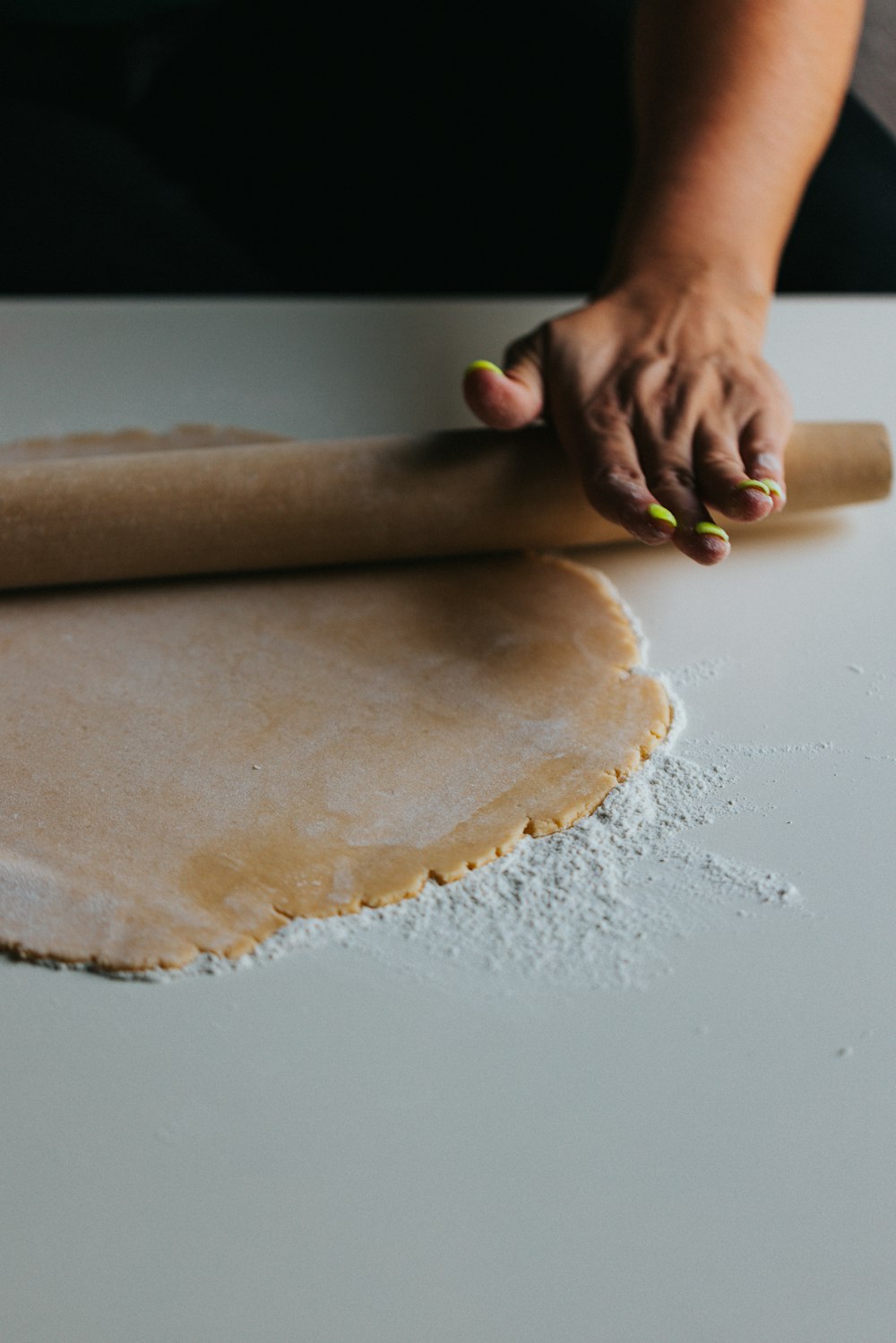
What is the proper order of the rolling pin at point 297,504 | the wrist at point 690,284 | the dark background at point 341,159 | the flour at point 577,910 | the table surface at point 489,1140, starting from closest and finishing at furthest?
the table surface at point 489,1140 < the flour at point 577,910 < the rolling pin at point 297,504 < the wrist at point 690,284 < the dark background at point 341,159

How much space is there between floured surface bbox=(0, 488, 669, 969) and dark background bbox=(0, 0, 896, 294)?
3.36 ft

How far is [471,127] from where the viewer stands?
2096 mm

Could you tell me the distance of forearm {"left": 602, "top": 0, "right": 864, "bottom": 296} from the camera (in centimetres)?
148

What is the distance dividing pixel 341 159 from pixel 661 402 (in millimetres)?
1175

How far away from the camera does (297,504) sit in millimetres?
1230

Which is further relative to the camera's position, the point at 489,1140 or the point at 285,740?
the point at 285,740

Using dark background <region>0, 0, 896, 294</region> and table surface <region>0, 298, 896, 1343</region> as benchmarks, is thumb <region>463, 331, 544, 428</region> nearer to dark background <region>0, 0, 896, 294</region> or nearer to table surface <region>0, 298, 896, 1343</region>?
table surface <region>0, 298, 896, 1343</region>

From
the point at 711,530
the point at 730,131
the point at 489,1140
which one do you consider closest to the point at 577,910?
the point at 489,1140

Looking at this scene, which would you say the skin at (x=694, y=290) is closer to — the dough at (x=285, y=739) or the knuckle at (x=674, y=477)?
the knuckle at (x=674, y=477)

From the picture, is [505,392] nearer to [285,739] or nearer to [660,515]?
[660,515]

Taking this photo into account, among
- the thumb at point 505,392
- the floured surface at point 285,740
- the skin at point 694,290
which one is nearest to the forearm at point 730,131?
the skin at point 694,290

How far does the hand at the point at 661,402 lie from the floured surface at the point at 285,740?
0.13 meters

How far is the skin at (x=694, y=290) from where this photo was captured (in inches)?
46.5

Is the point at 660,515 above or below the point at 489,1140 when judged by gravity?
above
